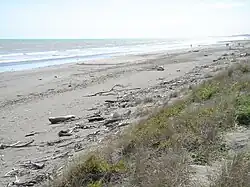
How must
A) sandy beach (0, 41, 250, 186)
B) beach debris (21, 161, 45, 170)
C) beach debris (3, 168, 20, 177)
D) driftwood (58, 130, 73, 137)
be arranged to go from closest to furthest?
beach debris (3, 168, 20, 177)
beach debris (21, 161, 45, 170)
sandy beach (0, 41, 250, 186)
driftwood (58, 130, 73, 137)

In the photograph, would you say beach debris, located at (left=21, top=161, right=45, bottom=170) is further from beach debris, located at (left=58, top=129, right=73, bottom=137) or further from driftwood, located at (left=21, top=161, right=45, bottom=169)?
beach debris, located at (left=58, top=129, right=73, bottom=137)

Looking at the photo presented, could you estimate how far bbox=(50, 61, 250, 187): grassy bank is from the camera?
4.50 metres

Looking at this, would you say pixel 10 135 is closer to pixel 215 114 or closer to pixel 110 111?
pixel 110 111

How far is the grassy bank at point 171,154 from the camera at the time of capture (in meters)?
4.50

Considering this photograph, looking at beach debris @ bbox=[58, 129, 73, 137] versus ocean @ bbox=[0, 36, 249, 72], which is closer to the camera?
beach debris @ bbox=[58, 129, 73, 137]

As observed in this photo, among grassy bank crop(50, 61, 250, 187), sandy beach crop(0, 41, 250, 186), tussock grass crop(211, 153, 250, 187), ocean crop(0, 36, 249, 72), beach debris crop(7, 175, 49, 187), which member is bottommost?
ocean crop(0, 36, 249, 72)

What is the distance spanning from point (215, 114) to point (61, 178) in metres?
3.28

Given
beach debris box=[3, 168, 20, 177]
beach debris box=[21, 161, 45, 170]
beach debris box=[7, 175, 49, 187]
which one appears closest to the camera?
beach debris box=[7, 175, 49, 187]

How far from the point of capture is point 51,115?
13.2 metres

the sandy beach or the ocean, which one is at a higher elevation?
the sandy beach

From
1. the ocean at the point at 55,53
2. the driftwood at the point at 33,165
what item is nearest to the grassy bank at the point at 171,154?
the driftwood at the point at 33,165

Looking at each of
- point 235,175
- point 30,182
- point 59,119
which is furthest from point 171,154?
point 59,119

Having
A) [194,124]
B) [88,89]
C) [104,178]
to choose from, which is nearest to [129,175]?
[104,178]

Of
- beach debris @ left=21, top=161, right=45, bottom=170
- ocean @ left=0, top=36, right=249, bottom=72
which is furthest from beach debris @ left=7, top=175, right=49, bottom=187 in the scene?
ocean @ left=0, top=36, right=249, bottom=72
